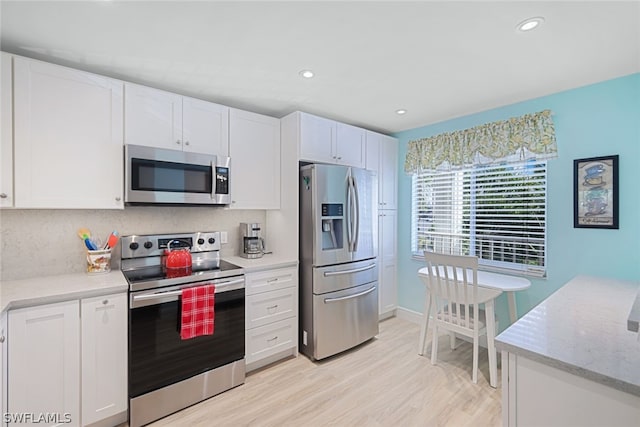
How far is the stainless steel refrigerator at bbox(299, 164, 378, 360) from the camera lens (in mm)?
2701

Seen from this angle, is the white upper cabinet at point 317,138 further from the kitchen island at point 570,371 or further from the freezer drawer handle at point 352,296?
the kitchen island at point 570,371

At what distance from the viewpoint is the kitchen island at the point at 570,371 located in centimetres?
95

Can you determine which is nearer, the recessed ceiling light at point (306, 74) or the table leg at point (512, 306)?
the recessed ceiling light at point (306, 74)

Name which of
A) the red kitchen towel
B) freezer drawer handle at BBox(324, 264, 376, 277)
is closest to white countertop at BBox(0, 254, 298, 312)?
the red kitchen towel

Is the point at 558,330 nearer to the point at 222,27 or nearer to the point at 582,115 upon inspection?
the point at 582,115

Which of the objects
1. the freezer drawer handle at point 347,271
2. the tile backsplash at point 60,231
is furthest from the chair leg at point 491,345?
the tile backsplash at point 60,231

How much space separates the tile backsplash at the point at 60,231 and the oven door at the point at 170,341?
2.37ft

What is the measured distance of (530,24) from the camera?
1618mm

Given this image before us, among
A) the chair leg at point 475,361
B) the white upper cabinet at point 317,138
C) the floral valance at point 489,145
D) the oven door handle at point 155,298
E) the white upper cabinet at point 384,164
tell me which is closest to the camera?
the oven door handle at point 155,298

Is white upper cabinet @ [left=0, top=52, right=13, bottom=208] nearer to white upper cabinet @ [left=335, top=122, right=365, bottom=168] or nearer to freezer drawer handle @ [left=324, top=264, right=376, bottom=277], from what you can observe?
freezer drawer handle @ [left=324, top=264, right=376, bottom=277]

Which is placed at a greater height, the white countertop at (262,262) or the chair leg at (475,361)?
the white countertop at (262,262)

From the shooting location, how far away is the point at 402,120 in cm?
341

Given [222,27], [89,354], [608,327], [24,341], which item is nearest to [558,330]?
[608,327]

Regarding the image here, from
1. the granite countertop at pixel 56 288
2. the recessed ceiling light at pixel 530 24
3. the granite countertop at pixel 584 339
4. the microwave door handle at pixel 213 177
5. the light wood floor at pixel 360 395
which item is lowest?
the light wood floor at pixel 360 395
